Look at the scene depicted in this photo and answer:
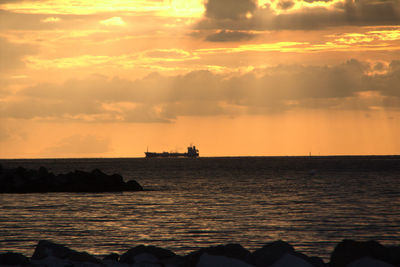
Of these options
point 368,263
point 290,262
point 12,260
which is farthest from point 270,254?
point 12,260

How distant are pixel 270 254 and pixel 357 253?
83.4 inches

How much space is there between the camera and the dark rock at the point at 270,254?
583 inches

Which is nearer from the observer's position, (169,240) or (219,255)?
(219,255)

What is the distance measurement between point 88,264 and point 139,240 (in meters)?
9.67

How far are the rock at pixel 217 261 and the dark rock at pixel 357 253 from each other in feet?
7.83

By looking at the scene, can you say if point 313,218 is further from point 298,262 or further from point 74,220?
point 298,262

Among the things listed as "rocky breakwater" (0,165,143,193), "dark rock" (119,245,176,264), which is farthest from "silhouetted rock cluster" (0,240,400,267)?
"rocky breakwater" (0,165,143,193)

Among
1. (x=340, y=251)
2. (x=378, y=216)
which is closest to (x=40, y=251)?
(x=340, y=251)

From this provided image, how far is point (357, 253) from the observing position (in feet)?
48.2

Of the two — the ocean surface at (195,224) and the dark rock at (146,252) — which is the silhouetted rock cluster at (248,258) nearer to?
the dark rock at (146,252)

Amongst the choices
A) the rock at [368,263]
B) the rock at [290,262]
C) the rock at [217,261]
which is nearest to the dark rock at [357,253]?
the rock at [368,263]

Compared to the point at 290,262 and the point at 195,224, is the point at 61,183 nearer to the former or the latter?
the point at 195,224

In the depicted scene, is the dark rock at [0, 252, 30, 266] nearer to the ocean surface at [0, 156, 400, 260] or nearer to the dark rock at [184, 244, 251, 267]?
the dark rock at [184, 244, 251, 267]

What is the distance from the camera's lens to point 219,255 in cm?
1451
